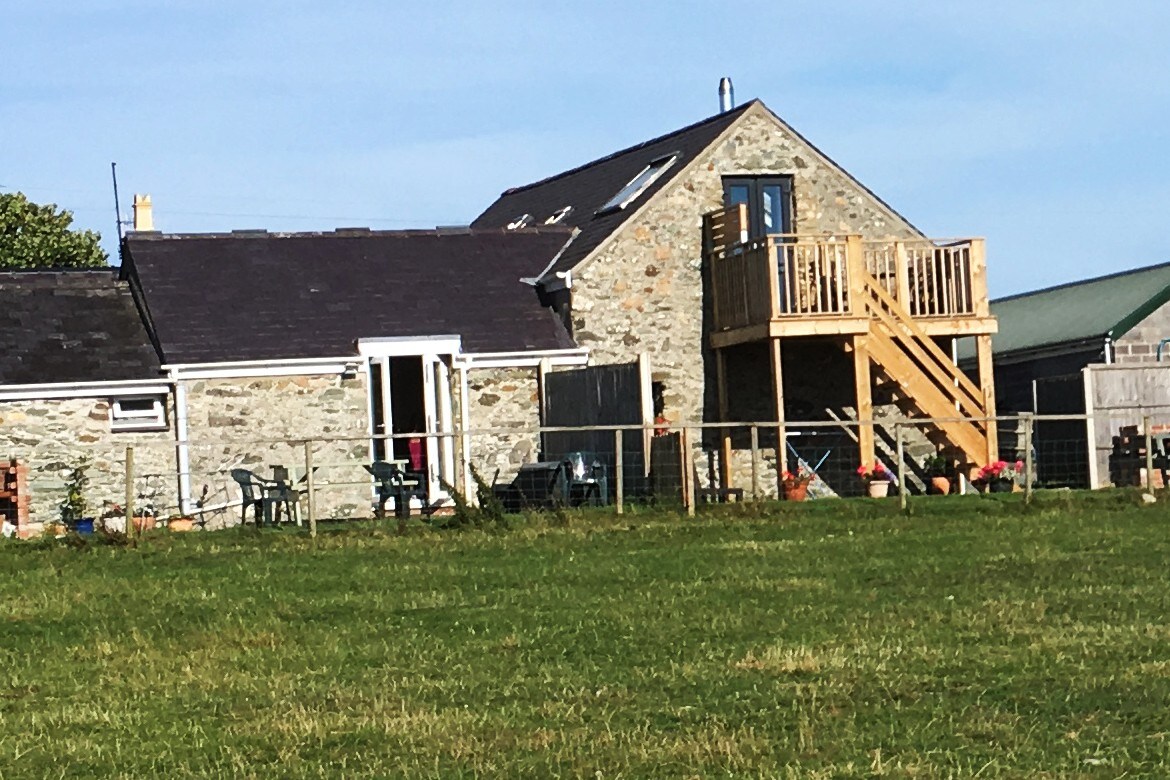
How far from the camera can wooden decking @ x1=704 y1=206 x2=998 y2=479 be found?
2956 cm

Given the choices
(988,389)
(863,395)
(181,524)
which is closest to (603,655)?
(181,524)

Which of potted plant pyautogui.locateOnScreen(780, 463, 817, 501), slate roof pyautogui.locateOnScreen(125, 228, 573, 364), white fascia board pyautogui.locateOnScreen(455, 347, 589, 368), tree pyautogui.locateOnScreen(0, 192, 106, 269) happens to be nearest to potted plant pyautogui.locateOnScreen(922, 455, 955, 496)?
potted plant pyautogui.locateOnScreen(780, 463, 817, 501)

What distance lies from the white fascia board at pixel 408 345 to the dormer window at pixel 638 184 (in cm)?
387

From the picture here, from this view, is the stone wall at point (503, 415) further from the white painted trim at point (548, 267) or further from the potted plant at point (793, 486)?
the potted plant at point (793, 486)

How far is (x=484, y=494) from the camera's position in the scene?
75.9ft

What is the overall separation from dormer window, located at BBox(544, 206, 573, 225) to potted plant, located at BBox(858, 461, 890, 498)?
28.7 feet

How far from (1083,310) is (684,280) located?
8.71 metres

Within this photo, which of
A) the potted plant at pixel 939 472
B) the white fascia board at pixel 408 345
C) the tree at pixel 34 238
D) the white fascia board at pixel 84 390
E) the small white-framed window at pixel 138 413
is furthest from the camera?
the tree at pixel 34 238

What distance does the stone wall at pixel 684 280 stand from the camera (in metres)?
31.3

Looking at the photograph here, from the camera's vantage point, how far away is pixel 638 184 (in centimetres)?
3328

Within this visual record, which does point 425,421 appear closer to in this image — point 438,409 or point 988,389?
point 438,409

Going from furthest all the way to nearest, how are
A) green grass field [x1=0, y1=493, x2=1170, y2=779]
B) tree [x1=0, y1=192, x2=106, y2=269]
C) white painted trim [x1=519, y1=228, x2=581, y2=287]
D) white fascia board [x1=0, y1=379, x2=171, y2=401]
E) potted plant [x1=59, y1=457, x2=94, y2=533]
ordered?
tree [x1=0, y1=192, x2=106, y2=269] → white painted trim [x1=519, y1=228, x2=581, y2=287] → white fascia board [x1=0, y1=379, x2=171, y2=401] → potted plant [x1=59, y1=457, x2=94, y2=533] → green grass field [x1=0, y1=493, x2=1170, y2=779]

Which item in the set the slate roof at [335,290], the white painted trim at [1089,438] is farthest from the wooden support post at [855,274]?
the slate roof at [335,290]

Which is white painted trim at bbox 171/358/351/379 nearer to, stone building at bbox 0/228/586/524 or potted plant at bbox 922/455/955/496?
stone building at bbox 0/228/586/524
